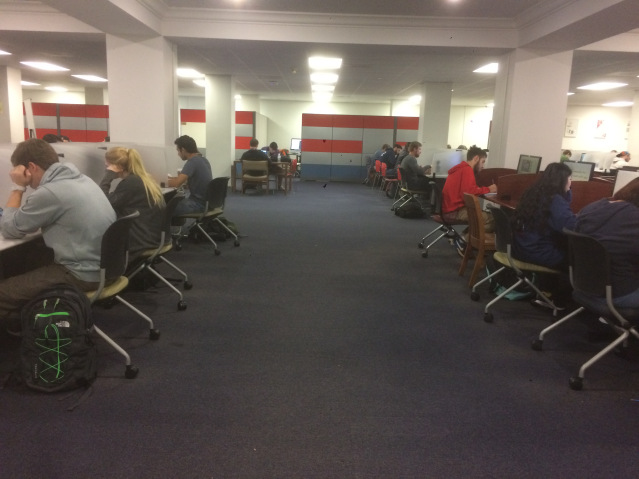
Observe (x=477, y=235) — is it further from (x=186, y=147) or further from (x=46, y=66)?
(x=46, y=66)

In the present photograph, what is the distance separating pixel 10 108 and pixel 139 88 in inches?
253

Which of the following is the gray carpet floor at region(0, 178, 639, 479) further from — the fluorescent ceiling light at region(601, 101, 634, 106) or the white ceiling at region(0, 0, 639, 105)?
the fluorescent ceiling light at region(601, 101, 634, 106)

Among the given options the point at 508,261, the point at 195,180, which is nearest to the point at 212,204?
the point at 195,180

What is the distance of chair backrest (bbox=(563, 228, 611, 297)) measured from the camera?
2.50 meters

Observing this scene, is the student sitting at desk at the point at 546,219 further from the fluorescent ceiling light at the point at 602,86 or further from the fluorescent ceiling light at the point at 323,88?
the fluorescent ceiling light at the point at 323,88

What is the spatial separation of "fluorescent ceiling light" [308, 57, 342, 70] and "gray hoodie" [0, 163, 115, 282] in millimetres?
6386

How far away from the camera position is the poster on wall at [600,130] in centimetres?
1552

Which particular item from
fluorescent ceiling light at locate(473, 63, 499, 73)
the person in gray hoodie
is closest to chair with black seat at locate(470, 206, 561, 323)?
the person in gray hoodie

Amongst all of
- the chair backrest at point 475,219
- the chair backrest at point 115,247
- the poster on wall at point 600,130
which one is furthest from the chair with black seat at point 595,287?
the poster on wall at point 600,130

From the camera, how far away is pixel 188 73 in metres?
11.3

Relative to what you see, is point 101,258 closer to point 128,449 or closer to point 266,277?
point 128,449

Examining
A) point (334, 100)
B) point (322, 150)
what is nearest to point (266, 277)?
point (322, 150)

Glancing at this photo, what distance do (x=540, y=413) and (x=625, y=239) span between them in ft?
3.37

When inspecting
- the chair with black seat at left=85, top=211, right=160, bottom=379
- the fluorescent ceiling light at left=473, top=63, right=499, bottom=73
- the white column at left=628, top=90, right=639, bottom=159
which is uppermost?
the fluorescent ceiling light at left=473, top=63, right=499, bottom=73
